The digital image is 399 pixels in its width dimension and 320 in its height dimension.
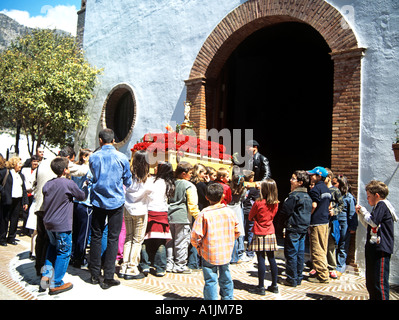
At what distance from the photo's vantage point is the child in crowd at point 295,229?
17.3 feet

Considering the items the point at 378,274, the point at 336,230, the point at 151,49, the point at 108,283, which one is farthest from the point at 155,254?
the point at 151,49

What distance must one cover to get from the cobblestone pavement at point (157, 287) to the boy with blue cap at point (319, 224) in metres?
0.25

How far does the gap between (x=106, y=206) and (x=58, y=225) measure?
60 centimetres

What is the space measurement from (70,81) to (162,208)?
7386 mm

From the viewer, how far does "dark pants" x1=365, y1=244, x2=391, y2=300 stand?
3854 mm

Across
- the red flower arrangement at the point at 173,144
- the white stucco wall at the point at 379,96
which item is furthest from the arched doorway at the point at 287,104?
the white stucco wall at the point at 379,96

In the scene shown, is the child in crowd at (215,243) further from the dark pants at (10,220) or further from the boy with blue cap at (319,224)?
the dark pants at (10,220)

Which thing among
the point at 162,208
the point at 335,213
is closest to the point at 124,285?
the point at 162,208

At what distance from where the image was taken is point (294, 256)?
5266mm

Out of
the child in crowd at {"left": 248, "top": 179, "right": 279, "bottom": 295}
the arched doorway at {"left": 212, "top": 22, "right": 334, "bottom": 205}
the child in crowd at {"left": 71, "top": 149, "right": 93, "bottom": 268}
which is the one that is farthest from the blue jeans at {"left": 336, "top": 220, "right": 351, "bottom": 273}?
the arched doorway at {"left": 212, "top": 22, "right": 334, "bottom": 205}

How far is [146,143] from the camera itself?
6.79 meters

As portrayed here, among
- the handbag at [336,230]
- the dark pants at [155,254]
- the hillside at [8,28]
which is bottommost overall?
the dark pants at [155,254]

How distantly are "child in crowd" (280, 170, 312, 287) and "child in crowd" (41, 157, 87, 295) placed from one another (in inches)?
123

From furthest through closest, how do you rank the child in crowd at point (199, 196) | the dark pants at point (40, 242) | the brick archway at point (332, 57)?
the brick archway at point (332, 57) → the child in crowd at point (199, 196) → the dark pants at point (40, 242)
